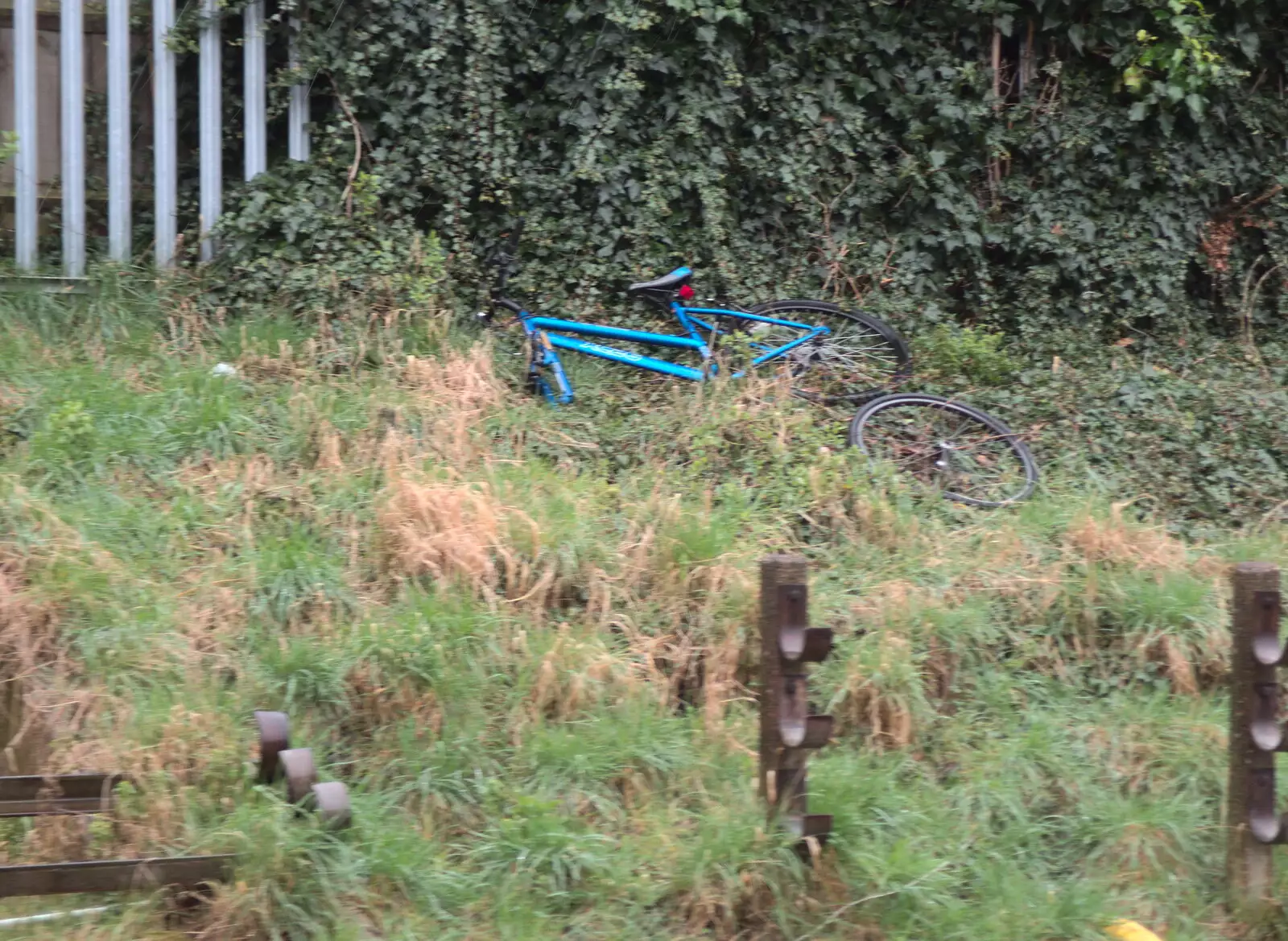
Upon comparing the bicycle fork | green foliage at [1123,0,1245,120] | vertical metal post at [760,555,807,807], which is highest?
green foliage at [1123,0,1245,120]

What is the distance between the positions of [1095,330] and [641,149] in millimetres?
3130

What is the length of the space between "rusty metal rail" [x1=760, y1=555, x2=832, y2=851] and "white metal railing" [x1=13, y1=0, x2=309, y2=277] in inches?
198

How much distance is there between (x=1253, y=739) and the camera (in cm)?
360

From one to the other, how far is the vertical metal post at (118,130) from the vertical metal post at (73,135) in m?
0.15

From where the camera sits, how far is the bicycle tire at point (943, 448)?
20.1ft

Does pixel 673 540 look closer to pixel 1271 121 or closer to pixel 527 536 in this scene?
pixel 527 536

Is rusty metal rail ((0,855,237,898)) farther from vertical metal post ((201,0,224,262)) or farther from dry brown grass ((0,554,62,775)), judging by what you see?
vertical metal post ((201,0,224,262))

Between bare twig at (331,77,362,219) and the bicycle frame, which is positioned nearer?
the bicycle frame

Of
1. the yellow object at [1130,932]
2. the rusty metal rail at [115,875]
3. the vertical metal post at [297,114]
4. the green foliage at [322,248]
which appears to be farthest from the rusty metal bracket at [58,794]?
the vertical metal post at [297,114]

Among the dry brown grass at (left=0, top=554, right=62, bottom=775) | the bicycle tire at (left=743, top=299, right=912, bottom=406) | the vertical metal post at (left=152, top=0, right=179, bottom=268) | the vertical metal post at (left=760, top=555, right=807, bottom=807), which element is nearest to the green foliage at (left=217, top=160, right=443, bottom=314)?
the vertical metal post at (left=152, top=0, right=179, bottom=268)

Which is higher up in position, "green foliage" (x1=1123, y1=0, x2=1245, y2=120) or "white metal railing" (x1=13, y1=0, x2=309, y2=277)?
"green foliage" (x1=1123, y1=0, x2=1245, y2=120)

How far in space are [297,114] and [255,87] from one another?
0.91 feet

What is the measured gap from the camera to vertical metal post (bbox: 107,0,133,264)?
7.16 metres

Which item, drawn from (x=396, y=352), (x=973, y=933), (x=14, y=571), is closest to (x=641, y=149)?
(x=396, y=352)
